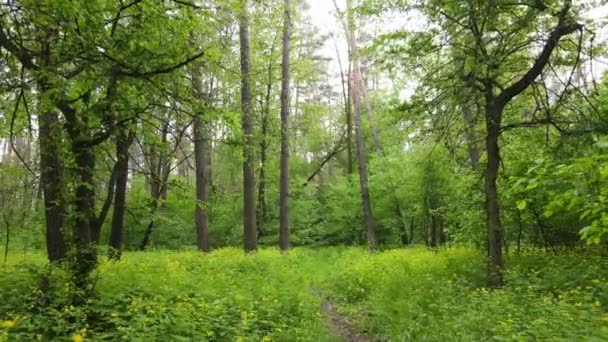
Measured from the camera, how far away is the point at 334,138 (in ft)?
104

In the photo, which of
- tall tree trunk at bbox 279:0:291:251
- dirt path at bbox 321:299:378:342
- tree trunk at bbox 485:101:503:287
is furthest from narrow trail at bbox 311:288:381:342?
tall tree trunk at bbox 279:0:291:251

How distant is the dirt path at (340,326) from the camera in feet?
22.5

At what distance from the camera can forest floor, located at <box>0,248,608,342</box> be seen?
4738 millimetres

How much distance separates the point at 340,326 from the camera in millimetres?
7602

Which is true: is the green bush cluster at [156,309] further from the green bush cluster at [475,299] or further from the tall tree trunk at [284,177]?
the tall tree trunk at [284,177]

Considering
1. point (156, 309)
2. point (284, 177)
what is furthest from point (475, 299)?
point (284, 177)

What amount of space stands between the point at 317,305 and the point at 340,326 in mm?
629

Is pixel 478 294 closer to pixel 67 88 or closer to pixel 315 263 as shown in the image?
pixel 67 88

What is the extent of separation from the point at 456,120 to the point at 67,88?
7.03 meters

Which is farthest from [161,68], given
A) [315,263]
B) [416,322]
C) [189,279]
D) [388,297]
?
[315,263]

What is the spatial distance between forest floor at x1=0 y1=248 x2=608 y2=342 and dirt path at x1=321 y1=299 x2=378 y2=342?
2 cm

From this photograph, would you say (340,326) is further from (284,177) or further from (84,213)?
(284,177)

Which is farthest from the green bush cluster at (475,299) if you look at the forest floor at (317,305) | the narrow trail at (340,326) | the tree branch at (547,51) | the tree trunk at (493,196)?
the tree branch at (547,51)

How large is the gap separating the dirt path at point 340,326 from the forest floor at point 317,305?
0.07 ft
